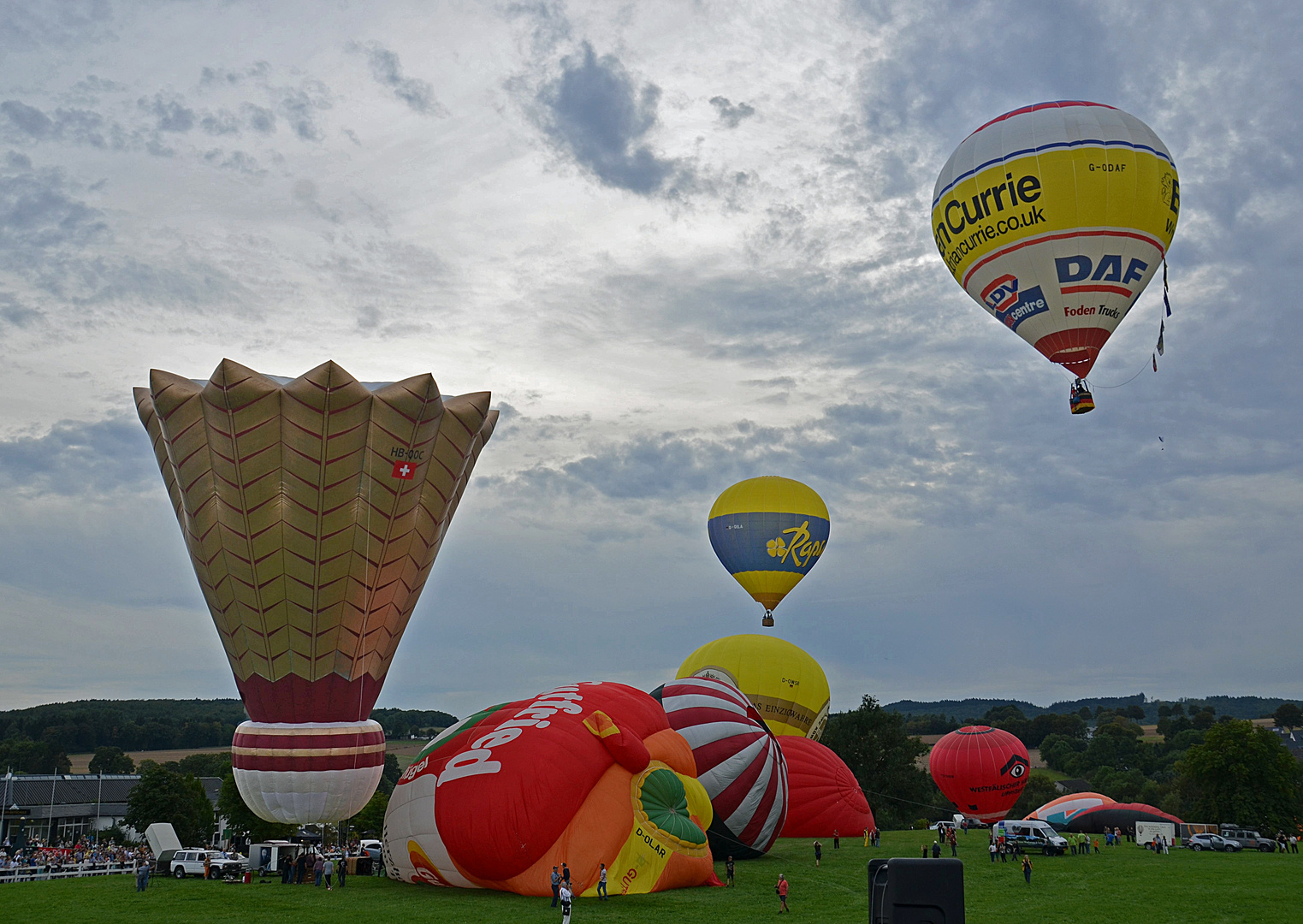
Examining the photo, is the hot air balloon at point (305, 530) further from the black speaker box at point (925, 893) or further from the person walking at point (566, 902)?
the black speaker box at point (925, 893)

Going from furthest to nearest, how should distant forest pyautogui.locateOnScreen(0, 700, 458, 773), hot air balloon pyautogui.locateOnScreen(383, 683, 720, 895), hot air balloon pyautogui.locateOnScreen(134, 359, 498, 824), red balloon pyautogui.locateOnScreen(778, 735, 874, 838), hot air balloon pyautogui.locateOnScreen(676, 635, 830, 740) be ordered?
distant forest pyautogui.locateOnScreen(0, 700, 458, 773) → hot air balloon pyautogui.locateOnScreen(676, 635, 830, 740) → red balloon pyautogui.locateOnScreen(778, 735, 874, 838) → hot air balloon pyautogui.locateOnScreen(383, 683, 720, 895) → hot air balloon pyautogui.locateOnScreen(134, 359, 498, 824)

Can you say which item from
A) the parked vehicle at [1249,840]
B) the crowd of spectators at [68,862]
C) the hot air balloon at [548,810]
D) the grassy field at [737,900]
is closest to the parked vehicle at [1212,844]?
the parked vehicle at [1249,840]

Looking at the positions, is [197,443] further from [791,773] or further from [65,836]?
[65,836]

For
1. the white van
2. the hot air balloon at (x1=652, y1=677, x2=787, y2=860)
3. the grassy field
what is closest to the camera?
the grassy field

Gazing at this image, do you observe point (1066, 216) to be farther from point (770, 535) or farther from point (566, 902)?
point (770, 535)

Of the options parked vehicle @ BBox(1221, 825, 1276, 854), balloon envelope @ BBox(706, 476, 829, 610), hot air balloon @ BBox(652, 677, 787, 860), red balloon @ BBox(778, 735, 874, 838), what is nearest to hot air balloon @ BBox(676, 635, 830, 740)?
balloon envelope @ BBox(706, 476, 829, 610)

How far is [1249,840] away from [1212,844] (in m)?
1.82

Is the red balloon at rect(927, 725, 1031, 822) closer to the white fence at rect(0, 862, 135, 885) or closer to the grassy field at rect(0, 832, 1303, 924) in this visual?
the grassy field at rect(0, 832, 1303, 924)

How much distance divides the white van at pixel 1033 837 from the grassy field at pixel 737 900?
4988mm

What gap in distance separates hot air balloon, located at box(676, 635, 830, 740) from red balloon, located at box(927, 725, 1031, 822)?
5.99 metres

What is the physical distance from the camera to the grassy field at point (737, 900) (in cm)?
1522

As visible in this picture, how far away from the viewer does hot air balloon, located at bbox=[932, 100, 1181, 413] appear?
2122 centimetres

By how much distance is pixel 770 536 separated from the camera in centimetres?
3647

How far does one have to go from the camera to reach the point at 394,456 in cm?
1424
